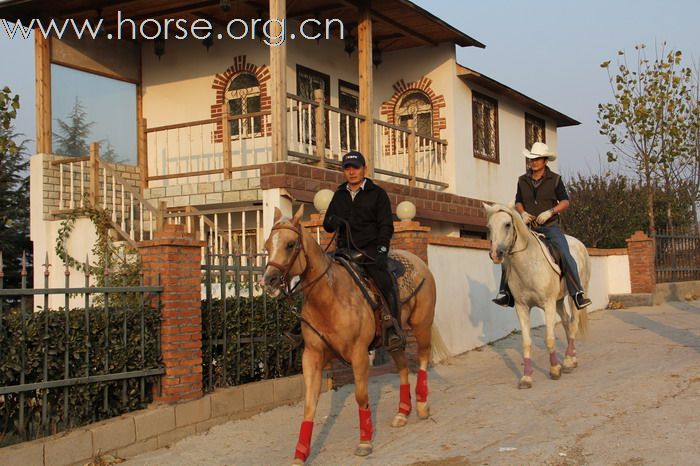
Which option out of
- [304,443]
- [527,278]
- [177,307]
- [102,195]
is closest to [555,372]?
[527,278]

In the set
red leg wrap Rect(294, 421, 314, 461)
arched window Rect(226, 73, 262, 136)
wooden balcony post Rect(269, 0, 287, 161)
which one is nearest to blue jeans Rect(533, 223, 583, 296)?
red leg wrap Rect(294, 421, 314, 461)

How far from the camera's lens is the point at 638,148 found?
82.9 feet

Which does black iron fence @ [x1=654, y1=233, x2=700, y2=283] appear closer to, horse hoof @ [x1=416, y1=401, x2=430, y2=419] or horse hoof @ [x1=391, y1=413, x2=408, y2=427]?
horse hoof @ [x1=416, y1=401, x2=430, y2=419]

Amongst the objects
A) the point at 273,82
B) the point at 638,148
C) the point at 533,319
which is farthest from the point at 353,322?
the point at 638,148

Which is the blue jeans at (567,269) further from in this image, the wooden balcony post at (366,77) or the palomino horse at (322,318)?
the wooden balcony post at (366,77)

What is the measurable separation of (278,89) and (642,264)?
10838mm

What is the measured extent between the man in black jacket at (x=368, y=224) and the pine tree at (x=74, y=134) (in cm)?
1003

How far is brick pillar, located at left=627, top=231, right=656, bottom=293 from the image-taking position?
63.0 feet

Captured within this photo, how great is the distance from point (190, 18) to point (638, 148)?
607 inches

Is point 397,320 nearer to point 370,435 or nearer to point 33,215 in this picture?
point 370,435

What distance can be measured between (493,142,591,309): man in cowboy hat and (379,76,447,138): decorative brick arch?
345 inches

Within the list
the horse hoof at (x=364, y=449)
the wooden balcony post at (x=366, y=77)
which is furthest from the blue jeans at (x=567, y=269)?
the wooden balcony post at (x=366, y=77)

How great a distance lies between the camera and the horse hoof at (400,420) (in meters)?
7.69

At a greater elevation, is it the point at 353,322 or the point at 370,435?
the point at 353,322
